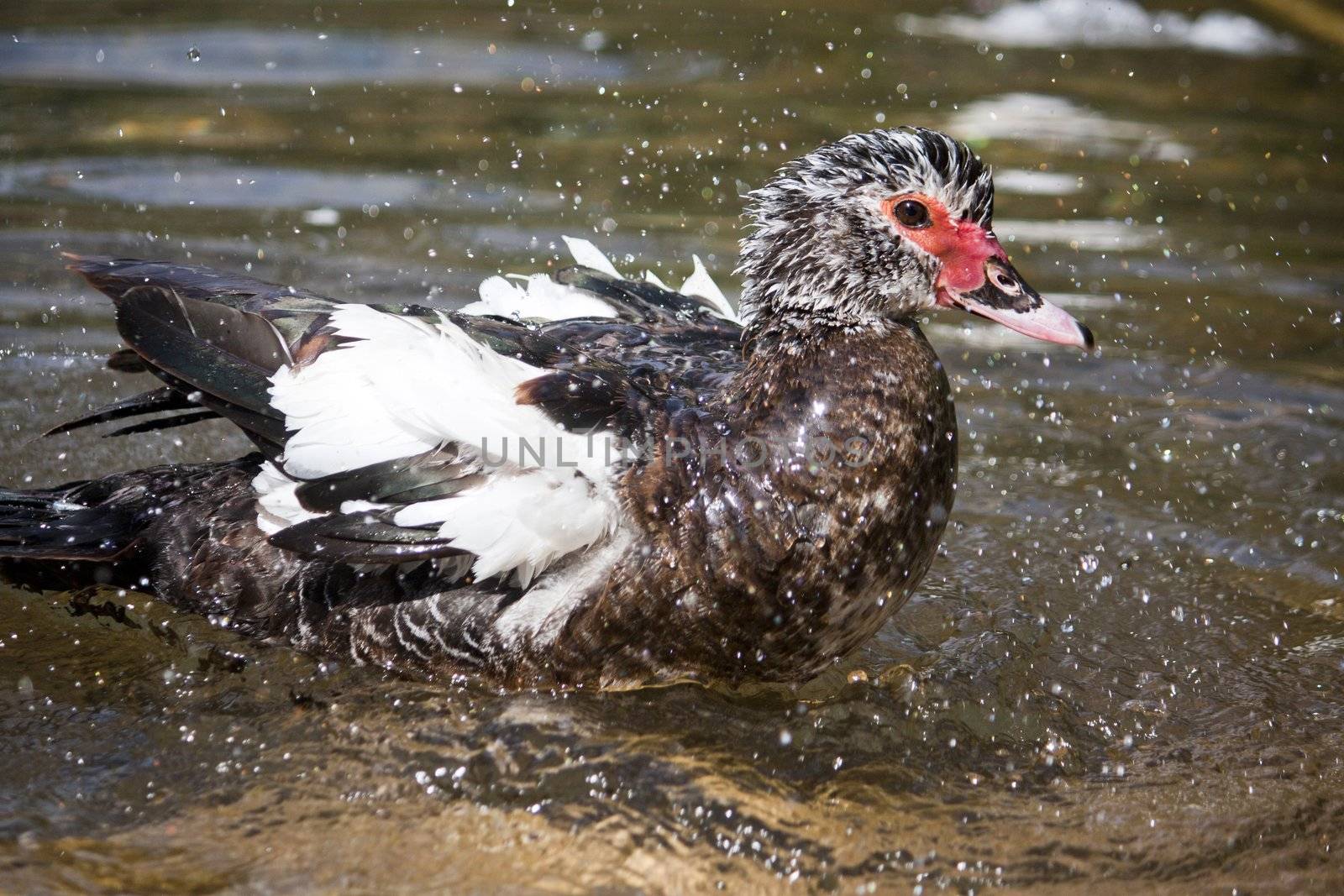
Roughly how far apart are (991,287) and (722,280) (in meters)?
3.21

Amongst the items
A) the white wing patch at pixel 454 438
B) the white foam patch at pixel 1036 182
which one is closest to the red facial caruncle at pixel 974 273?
the white wing patch at pixel 454 438

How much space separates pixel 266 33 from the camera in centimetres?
930

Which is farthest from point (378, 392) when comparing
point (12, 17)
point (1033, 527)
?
point (12, 17)

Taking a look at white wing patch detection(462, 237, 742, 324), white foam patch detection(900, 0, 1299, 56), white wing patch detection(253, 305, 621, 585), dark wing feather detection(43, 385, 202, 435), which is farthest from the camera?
white foam patch detection(900, 0, 1299, 56)

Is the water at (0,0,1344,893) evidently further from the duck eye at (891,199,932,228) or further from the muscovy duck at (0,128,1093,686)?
the duck eye at (891,199,932,228)

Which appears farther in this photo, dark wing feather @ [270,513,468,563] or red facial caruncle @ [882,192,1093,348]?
red facial caruncle @ [882,192,1093,348]

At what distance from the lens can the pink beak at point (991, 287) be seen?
156 inches

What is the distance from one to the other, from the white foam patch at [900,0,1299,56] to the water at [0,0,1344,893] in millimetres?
57

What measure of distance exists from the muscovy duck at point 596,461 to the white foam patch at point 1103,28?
6313 mm

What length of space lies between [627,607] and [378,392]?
86 centimetres

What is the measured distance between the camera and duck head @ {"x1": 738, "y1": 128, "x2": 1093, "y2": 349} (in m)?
3.93

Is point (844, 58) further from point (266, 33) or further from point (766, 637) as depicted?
point (766, 637)

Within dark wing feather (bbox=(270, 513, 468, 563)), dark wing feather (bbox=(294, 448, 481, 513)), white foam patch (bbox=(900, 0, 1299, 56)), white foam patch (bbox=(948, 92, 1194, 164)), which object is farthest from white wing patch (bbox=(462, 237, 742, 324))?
white foam patch (bbox=(900, 0, 1299, 56))

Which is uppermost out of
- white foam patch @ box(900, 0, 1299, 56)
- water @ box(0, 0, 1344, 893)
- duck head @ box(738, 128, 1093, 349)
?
white foam patch @ box(900, 0, 1299, 56)
